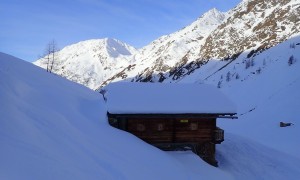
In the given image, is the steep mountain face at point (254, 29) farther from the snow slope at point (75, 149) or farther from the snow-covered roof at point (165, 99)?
the snow slope at point (75, 149)

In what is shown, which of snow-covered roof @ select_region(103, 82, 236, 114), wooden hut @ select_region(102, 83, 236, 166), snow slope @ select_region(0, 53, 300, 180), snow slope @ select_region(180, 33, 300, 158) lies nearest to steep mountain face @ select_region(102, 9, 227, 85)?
snow slope @ select_region(180, 33, 300, 158)

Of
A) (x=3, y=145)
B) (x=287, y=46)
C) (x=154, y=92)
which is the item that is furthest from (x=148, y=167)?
(x=287, y=46)

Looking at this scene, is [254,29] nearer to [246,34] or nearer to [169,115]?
[246,34]

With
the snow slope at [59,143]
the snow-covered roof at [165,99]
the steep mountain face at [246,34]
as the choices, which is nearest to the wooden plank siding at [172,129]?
the snow-covered roof at [165,99]

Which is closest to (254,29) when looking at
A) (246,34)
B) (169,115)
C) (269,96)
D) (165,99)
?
(246,34)

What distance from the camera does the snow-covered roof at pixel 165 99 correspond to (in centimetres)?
2005

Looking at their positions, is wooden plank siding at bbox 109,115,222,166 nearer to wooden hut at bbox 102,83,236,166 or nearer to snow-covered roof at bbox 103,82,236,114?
wooden hut at bbox 102,83,236,166

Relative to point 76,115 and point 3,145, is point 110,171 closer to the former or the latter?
point 3,145

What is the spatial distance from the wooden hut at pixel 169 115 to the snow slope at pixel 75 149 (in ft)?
4.08

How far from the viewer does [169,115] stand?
2025 cm

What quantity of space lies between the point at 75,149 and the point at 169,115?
920 cm

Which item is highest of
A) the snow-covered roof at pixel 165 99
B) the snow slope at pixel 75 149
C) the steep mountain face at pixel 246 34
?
the steep mountain face at pixel 246 34

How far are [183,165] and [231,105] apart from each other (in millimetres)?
6062

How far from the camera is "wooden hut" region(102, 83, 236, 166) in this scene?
20125 mm
